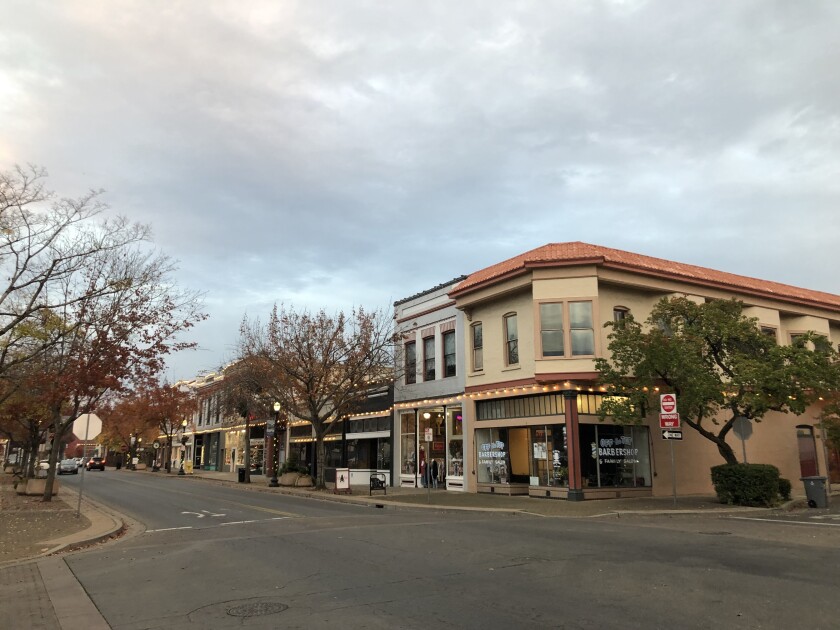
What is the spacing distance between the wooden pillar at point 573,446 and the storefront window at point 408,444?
401 inches

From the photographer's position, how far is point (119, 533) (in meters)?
15.2

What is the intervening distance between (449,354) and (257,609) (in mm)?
21932

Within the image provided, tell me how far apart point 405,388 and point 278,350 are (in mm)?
6639

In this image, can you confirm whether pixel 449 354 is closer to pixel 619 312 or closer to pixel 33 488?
pixel 619 312

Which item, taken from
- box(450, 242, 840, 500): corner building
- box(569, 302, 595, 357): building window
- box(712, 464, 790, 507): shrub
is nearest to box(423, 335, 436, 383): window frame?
box(450, 242, 840, 500): corner building

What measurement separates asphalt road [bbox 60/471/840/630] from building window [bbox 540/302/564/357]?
8359 mm

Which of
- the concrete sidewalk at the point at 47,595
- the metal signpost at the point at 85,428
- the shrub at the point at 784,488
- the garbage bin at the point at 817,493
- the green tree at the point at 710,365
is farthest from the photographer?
the shrub at the point at 784,488

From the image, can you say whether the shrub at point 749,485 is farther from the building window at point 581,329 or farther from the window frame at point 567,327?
the building window at point 581,329

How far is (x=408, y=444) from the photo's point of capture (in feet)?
102

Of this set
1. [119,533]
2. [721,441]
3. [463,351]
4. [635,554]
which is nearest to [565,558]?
[635,554]

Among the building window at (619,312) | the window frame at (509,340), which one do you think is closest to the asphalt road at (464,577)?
the window frame at (509,340)

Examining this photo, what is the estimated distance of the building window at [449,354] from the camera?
28609 millimetres

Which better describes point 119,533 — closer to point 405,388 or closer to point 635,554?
point 635,554

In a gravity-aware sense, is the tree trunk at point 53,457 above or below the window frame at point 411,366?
below
